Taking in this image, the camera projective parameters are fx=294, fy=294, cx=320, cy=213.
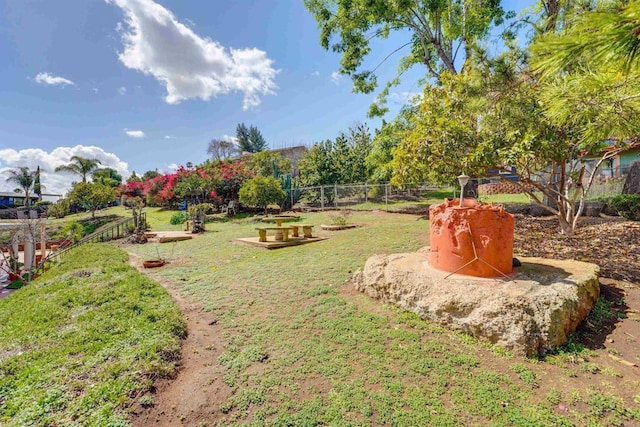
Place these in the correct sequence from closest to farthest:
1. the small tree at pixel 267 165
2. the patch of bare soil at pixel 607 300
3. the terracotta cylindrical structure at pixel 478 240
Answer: the patch of bare soil at pixel 607 300, the terracotta cylindrical structure at pixel 478 240, the small tree at pixel 267 165

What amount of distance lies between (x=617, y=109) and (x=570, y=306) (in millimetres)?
2239

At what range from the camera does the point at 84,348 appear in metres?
3.35

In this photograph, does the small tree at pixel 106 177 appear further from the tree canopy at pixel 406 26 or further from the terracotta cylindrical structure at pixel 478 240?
the terracotta cylindrical structure at pixel 478 240

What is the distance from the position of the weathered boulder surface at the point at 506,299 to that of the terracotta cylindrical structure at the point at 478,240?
174 mm

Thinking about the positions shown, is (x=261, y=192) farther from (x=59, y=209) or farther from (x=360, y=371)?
(x=59, y=209)

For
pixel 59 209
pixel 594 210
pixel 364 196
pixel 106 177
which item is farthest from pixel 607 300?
pixel 106 177

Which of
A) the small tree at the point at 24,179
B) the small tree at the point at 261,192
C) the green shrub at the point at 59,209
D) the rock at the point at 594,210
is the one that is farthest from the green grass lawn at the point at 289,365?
the small tree at the point at 24,179

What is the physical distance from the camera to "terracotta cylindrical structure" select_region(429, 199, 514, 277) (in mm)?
3832

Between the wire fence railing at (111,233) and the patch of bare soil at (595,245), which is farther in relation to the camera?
the wire fence railing at (111,233)

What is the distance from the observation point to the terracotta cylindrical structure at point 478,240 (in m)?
3.83

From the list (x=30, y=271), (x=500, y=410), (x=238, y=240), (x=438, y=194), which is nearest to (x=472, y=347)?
(x=500, y=410)

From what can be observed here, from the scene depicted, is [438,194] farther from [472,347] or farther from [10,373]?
[10,373]

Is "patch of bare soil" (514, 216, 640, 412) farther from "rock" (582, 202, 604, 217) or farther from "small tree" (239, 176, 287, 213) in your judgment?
"small tree" (239, 176, 287, 213)

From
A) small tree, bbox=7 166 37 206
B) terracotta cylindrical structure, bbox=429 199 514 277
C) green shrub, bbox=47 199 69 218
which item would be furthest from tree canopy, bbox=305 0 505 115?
small tree, bbox=7 166 37 206
